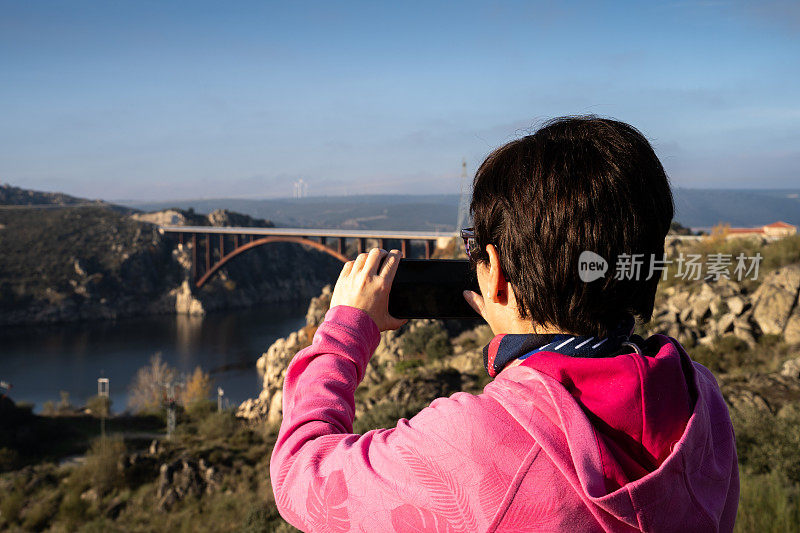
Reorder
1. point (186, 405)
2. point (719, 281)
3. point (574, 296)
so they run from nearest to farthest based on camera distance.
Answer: point (574, 296) < point (719, 281) < point (186, 405)

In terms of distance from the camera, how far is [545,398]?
70 centimetres

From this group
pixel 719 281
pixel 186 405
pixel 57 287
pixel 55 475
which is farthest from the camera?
pixel 57 287

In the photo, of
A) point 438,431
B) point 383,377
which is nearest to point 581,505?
point 438,431

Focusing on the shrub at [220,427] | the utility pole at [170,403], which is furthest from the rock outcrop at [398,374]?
the utility pole at [170,403]

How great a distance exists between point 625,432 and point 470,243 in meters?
0.35

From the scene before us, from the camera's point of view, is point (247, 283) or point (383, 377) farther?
point (247, 283)

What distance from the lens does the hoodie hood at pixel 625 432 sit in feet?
2.20

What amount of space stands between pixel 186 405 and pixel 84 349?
14.1 meters

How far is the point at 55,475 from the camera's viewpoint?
14.7m

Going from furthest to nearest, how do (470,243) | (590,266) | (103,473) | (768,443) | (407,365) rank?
1. (407,365)
2. (103,473)
3. (768,443)
4. (470,243)
5. (590,266)

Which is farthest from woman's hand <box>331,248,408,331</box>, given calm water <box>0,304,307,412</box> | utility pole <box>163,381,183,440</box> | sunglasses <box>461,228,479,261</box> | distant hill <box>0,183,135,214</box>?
distant hill <box>0,183,135,214</box>

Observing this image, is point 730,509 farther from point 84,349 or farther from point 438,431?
point 84,349

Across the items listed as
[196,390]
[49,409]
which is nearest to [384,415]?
[196,390]

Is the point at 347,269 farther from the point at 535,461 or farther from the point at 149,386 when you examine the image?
the point at 149,386
